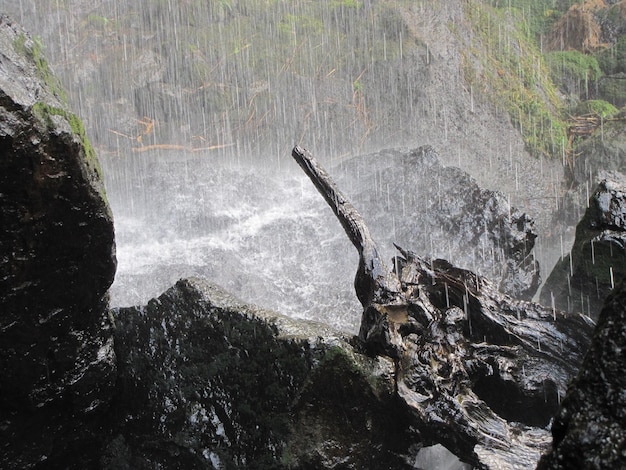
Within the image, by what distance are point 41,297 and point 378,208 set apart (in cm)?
451

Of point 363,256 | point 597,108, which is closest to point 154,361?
point 363,256

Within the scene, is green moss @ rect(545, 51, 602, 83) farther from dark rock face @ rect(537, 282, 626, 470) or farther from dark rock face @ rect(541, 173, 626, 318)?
dark rock face @ rect(537, 282, 626, 470)

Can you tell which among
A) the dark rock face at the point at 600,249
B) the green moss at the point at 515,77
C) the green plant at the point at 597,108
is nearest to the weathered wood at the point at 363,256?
the dark rock face at the point at 600,249

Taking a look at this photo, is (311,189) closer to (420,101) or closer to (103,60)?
(420,101)

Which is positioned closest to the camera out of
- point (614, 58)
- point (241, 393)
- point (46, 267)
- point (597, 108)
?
point (46, 267)

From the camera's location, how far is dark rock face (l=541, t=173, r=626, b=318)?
3.83 metres

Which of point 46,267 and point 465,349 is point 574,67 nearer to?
point 465,349

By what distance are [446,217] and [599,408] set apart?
15.7 feet

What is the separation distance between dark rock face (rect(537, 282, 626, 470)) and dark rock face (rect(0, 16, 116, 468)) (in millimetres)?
2001

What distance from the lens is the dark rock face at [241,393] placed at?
292cm

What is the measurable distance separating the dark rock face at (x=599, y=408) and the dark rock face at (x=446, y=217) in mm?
3868

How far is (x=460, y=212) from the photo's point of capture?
6059mm

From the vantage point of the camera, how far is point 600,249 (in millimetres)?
3881

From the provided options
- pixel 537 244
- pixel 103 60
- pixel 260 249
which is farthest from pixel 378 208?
pixel 103 60
